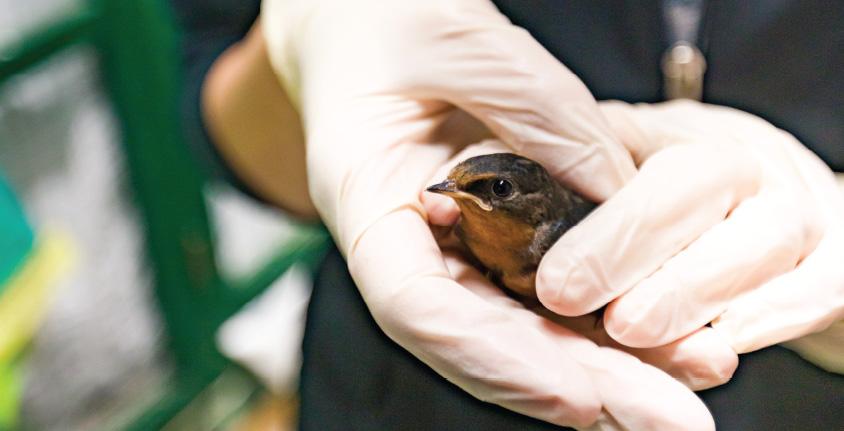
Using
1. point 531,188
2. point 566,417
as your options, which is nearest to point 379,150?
point 531,188

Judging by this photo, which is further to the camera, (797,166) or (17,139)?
(17,139)

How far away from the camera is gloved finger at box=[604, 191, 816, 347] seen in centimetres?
88

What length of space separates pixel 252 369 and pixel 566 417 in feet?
4.11

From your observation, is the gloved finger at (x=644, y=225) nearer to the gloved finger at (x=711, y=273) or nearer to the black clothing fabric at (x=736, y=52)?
the gloved finger at (x=711, y=273)

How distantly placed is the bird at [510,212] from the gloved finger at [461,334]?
0.06 meters

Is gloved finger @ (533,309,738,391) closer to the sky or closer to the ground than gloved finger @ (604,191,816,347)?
closer to the ground

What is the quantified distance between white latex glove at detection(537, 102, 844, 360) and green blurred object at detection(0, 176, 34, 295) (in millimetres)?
801

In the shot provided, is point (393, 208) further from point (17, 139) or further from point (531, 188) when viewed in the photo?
point (17, 139)

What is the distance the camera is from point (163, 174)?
1630 mm

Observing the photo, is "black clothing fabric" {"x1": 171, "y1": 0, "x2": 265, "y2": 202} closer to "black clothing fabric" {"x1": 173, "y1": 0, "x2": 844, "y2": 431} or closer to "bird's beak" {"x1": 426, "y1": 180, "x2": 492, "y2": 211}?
"black clothing fabric" {"x1": 173, "y1": 0, "x2": 844, "y2": 431}

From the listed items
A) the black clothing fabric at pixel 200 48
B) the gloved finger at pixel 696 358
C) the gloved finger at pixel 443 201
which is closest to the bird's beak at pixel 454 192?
the gloved finger at pixel 443 201

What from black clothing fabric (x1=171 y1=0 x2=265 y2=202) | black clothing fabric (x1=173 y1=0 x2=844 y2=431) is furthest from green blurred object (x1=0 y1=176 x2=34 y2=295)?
black clothing fabric (x1=173 y1=0 x2=844 y2=431)

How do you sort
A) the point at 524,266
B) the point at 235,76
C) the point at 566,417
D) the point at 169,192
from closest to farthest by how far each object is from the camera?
the point at 566,417 < the point at 524,266 < the point at 235,76 < the point at 169,192

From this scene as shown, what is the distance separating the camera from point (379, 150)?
1052 millimetres
